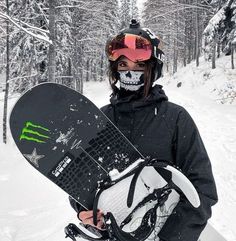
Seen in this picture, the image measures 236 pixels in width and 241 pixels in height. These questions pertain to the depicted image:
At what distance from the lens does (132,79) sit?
2.20 metres

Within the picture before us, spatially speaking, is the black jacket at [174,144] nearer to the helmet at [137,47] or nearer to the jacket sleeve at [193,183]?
the jacket sleeve at [193,183]

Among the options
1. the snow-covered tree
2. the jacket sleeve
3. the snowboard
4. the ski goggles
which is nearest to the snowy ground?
the jacket sleeve

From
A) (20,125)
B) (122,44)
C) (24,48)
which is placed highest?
(122,44)

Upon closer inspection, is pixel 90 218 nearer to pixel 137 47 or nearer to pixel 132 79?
pixel 132 79

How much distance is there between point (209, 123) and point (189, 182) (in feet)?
38.6

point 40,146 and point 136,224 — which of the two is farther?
point 40,146

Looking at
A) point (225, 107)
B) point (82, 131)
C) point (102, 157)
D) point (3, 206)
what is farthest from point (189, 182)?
point (225, 107)

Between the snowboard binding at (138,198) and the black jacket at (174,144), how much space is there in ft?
0.32

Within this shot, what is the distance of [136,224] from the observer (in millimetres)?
1866

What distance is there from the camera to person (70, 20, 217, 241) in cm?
192

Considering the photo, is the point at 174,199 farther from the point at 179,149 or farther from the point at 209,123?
the point at 209,123

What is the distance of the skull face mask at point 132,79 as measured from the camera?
220cm

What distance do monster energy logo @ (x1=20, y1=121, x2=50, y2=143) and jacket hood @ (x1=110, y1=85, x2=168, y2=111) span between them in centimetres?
48

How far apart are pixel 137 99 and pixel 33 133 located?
0.68 metres
